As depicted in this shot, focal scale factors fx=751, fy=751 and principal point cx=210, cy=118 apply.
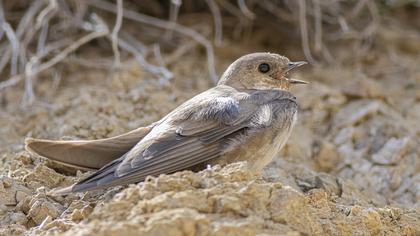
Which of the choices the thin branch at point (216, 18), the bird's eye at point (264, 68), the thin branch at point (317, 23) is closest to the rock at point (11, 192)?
the bird's eye at point (264, 68)

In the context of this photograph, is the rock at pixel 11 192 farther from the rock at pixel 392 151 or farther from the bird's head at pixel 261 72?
the rock at pixel 392 151

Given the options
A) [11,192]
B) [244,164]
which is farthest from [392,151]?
[11,192]

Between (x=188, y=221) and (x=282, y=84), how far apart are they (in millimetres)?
2083

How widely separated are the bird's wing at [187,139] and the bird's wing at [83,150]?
160 millimetres

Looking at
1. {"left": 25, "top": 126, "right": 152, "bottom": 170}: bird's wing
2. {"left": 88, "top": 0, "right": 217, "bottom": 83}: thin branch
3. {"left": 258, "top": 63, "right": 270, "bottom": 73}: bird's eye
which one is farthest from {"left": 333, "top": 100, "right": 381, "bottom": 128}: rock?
{"left": 25, "top": 126, "right": 152, "bottom": 170}: bird's wing

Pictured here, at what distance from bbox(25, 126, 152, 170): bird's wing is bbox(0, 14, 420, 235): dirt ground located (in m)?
0.18

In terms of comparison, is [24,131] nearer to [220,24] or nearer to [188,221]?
[220,24]

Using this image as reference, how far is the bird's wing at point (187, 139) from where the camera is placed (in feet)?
12.5

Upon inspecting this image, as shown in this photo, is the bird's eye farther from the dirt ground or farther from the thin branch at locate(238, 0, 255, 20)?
the thin branch at locate(238, 0, 255, 20)

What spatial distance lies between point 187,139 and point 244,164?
1.92 ft

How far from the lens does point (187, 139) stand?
160 inches

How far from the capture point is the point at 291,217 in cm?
343

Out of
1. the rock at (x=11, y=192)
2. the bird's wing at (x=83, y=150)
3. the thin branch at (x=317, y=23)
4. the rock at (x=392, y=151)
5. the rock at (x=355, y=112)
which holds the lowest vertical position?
the rock at (x=392, y=151)

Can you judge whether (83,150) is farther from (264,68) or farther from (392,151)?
(392,151)
